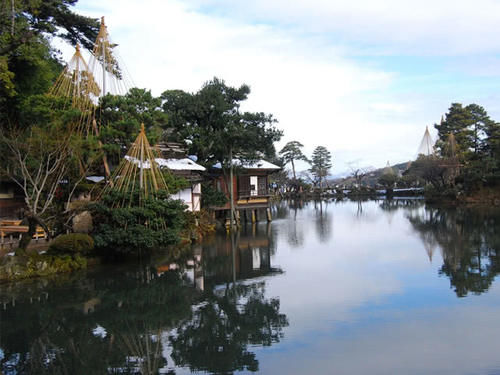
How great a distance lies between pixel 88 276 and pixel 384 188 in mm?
55967

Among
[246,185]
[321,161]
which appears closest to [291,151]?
[321,161]

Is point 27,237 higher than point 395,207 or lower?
higher

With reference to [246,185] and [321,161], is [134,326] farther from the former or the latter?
[321,161]

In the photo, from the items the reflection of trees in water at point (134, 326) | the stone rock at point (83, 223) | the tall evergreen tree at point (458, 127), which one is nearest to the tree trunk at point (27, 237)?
the reflection of trees in water at point (134, 326)

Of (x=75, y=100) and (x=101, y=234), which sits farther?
(x=75, y=100)

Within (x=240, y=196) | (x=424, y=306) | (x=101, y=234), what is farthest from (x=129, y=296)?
(x=240, y=196)

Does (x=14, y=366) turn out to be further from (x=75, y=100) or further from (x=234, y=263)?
(x=75, y=100)

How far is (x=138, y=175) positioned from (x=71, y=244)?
3.64 m

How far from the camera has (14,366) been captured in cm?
721

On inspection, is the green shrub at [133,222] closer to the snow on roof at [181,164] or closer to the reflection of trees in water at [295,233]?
the snow on roof at [181,164]

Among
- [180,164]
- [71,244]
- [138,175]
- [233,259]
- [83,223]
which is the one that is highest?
[180,164]

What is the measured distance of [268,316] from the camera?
371 inches

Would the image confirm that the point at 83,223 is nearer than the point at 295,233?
Yes

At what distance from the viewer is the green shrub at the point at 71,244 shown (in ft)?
44.4
